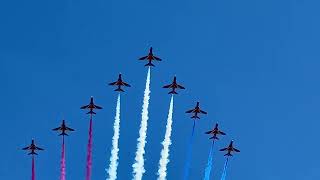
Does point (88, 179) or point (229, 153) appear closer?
point (88, 179)

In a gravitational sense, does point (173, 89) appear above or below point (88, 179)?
above

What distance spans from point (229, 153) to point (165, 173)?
44.6 ft

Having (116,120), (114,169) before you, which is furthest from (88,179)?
(116,120)

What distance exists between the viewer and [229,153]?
333 ft

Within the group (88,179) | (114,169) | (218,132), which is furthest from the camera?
(218,132)

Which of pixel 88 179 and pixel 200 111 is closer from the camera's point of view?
pixel 88 179

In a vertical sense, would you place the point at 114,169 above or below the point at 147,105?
below

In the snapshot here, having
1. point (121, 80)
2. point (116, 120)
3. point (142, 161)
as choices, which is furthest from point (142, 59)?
point (142, 161)

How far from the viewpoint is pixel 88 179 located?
285ft

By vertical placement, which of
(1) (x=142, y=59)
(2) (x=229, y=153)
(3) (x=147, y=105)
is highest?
(1) (x=142, y=59)

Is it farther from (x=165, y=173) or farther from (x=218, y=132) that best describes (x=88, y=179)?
(x=218, y=132)

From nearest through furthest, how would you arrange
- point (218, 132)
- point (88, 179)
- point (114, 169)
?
point (88, 179), point (114, 169), point (218, 132)

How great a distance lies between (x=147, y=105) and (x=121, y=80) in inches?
259

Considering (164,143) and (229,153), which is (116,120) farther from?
(229,153)
